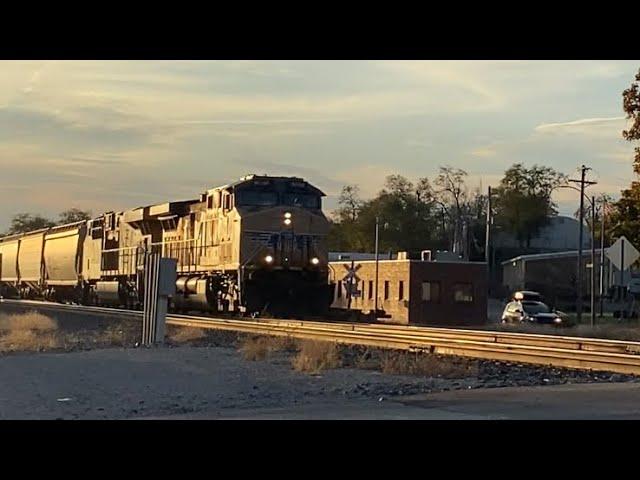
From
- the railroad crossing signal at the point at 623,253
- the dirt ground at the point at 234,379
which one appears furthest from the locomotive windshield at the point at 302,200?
the dirt ground at the point at 234,379

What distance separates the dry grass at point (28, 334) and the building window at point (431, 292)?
19759mm

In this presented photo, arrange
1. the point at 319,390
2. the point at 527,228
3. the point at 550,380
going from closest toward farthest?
1. the point at 319,390
2. the point at 550,380
3. the point at 527,228

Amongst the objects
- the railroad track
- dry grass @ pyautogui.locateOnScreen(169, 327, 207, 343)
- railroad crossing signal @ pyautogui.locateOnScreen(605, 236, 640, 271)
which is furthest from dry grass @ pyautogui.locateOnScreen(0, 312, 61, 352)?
railroad crossing signal @ pyautogui.locateOnScreen(605, 236, 640, 271)

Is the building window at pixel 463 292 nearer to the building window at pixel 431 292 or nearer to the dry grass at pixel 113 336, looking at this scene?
the building window at pixel 431 292

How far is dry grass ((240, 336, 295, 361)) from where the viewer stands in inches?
810

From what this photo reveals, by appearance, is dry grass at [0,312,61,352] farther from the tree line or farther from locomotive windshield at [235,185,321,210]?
the tree line

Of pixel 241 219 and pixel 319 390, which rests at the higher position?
pixel 241 219

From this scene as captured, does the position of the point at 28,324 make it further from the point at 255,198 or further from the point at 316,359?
the point at 316,359

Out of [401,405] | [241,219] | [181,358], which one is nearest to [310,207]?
[241,219]

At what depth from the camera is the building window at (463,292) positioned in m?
48.8

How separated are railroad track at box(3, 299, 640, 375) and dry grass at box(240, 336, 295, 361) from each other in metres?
1.08
